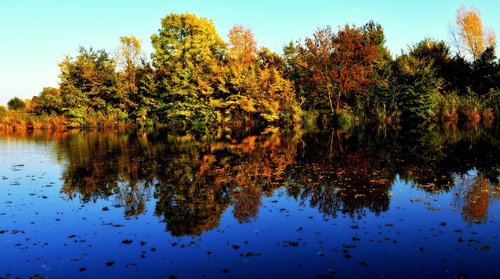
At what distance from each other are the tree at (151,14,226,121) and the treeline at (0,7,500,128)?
16 cm

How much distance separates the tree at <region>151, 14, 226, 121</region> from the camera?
48.9 m

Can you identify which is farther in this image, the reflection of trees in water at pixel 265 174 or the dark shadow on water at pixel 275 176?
the reflection of trees in water at pixel 265 174

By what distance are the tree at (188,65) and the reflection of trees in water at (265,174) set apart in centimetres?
2384

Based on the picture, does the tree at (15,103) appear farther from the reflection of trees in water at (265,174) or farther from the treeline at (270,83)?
the reflection of trees in water at (265,174)

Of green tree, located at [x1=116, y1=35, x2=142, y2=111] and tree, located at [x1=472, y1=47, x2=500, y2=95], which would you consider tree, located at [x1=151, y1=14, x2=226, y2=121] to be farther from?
tree, located at [x1=472, y1=47, x2=500, y2=95]

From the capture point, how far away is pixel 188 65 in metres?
51.8

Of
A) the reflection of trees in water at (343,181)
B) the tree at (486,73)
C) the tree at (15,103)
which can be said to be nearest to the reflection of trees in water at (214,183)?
the reflection of trees in water at (343,181)

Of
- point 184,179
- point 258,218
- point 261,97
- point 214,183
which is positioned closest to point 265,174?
point 214,183

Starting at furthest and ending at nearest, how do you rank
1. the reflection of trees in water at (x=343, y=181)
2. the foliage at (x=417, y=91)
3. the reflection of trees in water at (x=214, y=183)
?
the foliage at (x=417, y=91), the reflection of trees in water at (x=343, y=181), the reflection of trees in water at (x=214, y=183)

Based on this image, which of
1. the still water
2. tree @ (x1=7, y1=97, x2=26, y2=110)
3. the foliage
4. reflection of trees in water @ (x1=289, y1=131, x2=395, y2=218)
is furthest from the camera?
tree @ (x1=7, y1=97, x2=26, y2=110)

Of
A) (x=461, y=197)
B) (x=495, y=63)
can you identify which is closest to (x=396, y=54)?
(x=495, y=63)

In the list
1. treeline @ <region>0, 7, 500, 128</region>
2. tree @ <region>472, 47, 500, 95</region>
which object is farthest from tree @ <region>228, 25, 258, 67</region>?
tree @ <region>472, 47, 500, 95</region>

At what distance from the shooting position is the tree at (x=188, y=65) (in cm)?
4888

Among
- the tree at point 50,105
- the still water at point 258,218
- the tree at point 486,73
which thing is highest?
the tree at point 486,73
